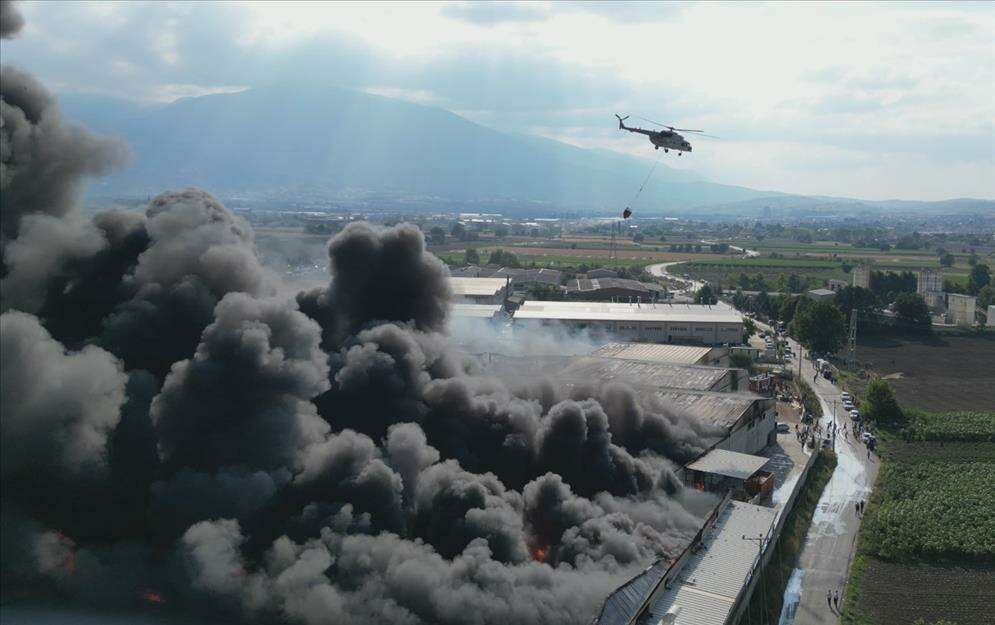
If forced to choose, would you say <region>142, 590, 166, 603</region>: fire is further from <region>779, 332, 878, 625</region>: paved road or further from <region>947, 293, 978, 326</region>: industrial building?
<region>947, 293, 978, 326</region>: industrial building

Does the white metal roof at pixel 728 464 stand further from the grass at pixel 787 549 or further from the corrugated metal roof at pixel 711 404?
the corrugated metal roof at pixel 711 404

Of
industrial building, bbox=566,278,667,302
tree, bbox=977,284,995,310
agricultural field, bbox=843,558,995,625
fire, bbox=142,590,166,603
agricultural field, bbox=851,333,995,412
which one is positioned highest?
tree, bbox=977,284,995,310

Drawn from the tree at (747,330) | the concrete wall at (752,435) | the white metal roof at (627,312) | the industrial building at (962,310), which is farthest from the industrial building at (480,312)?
the industrial building at (962,310)

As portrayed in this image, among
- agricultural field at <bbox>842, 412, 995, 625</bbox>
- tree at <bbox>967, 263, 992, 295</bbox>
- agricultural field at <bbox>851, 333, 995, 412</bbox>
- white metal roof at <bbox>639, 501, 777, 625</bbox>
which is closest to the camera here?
white metal roof at <bbox>639, 501, 777, 625</bbox>

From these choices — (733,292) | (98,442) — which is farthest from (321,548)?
(733,292)

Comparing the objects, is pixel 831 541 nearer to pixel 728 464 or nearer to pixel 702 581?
pixel 728 464

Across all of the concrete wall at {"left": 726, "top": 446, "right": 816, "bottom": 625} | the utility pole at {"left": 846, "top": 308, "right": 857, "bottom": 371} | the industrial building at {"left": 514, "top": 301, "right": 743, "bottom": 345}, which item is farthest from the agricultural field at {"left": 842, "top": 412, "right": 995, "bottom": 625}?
the industrial building at {"left": 514, "top": 301, "right": 743, "bottom": 345}

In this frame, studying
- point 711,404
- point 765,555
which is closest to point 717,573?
point 765,555
